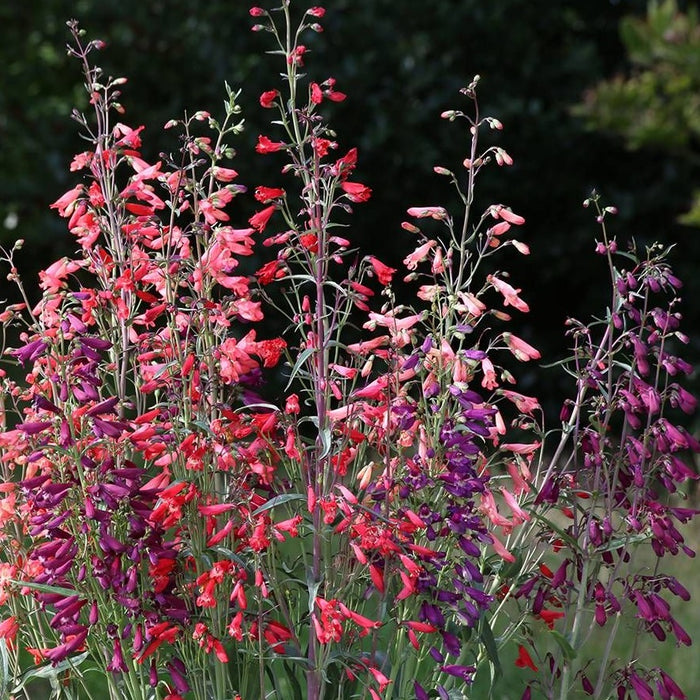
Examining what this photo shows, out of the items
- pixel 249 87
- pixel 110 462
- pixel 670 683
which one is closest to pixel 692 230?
pixel 249 87

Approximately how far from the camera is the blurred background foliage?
7.03m

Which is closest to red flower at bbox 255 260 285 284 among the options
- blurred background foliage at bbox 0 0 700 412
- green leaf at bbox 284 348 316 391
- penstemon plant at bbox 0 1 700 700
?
penstemon plant at bbox 0 1 700 700

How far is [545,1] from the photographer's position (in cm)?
764

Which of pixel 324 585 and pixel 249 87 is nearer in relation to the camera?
pixel 324 585

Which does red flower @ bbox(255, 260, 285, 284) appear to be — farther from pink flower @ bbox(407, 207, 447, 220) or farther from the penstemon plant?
pink flower @ bbox(407, 207, 447, 220)

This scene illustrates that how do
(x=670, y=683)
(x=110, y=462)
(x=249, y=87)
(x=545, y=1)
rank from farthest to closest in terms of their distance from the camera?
(x=545, y=1), (x=249, y=87), (x=670, y=683), (x=110, y=462)

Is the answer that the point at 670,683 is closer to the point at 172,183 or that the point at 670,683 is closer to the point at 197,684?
the point at 197,684

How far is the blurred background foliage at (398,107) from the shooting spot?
7.03 m

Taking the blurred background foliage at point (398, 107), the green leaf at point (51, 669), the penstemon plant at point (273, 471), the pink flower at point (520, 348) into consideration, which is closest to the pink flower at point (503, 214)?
the penstemon plant at point (273, 471)

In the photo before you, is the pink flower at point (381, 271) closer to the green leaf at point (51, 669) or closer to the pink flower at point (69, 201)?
the pink flower at point (69, 201)

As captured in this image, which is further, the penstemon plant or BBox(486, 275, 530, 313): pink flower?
BBox(486, 275, 530, 313): pink flower

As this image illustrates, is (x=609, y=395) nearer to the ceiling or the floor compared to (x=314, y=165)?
nearer to the floor

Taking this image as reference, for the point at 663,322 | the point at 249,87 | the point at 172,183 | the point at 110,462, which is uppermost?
the point at 172,183

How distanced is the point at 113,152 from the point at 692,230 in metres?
6.13
